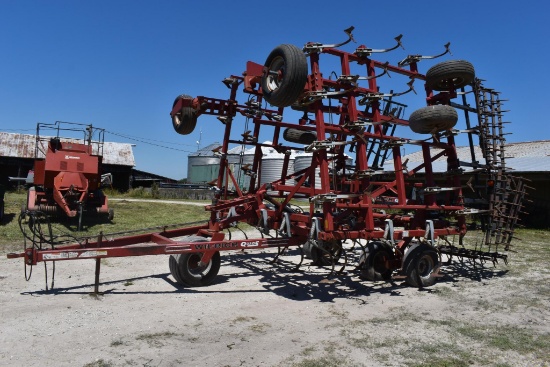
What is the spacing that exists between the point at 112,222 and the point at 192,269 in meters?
9.33

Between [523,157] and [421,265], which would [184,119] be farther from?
[523,157]

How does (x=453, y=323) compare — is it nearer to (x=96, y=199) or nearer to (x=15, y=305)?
(x=15, y=305)

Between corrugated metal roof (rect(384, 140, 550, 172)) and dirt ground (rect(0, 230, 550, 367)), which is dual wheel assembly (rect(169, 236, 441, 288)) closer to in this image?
dirt ground (rect(0, 230, 550, 367))

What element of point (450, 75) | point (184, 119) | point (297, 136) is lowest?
point (297, 136)

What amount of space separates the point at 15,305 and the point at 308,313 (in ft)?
12.9

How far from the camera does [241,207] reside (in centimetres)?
864

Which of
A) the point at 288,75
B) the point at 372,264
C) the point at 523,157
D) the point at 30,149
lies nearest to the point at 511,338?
the point at 372,264

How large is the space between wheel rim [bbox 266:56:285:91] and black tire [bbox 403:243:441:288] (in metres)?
3.71

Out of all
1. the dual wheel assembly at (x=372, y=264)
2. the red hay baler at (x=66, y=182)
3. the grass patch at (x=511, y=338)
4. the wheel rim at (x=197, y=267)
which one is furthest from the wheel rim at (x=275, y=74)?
the red hay baler at (x=66, y=182)

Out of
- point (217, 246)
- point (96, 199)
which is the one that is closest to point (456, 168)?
point (217, 246)

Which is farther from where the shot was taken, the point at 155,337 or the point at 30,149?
the point at 30,149

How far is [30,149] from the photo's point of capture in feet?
115

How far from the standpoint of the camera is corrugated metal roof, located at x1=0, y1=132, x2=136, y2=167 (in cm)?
3428

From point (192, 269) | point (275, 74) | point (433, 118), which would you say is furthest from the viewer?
point (433, 118)
